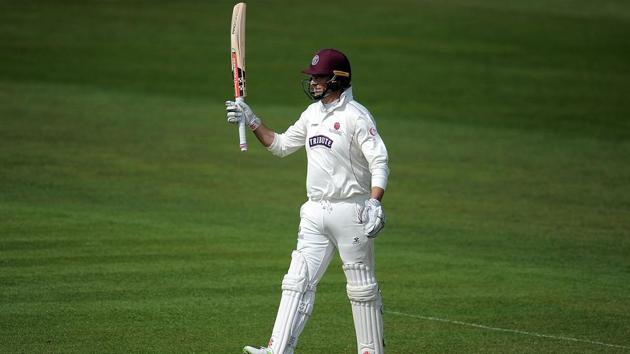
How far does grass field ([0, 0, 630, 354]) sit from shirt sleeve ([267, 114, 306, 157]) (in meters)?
1.84

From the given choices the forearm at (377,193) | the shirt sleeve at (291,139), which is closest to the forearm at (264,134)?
the shirt sleeve at (291,139)

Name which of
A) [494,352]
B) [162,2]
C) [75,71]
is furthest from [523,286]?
[162,2]

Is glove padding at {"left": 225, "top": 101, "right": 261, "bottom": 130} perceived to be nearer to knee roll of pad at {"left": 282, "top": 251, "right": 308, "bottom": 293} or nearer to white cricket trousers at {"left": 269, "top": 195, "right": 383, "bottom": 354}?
white cricket trousers at {"left": 269, "top": 195, "right": 383, "bottom": 354}

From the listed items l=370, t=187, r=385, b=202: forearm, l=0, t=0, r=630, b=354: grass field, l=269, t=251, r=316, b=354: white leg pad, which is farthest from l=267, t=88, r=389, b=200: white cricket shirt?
l=0, t=0, r=630, b=354: grass field

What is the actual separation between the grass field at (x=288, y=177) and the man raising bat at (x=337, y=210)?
4.20ft

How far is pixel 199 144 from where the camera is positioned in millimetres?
21812

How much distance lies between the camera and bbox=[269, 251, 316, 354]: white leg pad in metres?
9.10

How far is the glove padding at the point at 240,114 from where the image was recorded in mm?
9570

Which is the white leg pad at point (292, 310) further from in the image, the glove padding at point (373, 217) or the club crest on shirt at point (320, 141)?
the club crest on shirt at point (320, 141)

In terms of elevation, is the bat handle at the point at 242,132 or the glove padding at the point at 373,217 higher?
the bat handle at the point at 242,132

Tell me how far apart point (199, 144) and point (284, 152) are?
1209cm

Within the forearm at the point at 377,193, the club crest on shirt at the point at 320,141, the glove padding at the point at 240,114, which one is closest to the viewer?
the forearm at the point at 377,193

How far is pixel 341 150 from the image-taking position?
9281mm

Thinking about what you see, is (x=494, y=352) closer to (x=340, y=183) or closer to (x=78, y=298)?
(x=340, y=183)
